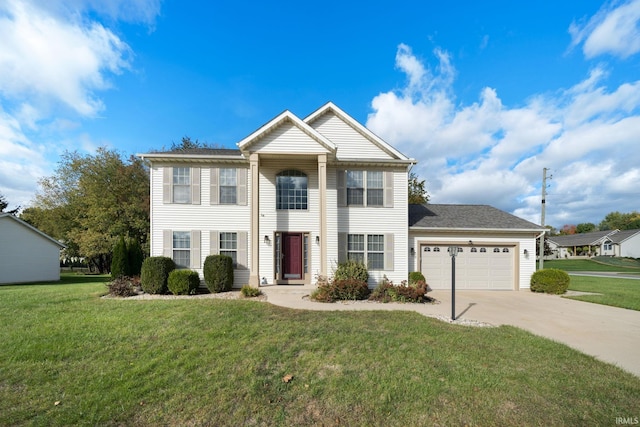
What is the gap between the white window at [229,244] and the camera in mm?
12188

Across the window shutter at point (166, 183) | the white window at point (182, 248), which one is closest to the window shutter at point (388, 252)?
the white window at point (182, 248)

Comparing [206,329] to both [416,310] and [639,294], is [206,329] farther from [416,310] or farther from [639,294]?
[639,294]

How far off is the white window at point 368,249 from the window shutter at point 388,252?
5.2 inches

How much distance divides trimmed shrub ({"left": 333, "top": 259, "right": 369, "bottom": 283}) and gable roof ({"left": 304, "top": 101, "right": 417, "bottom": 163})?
5220 millimetres

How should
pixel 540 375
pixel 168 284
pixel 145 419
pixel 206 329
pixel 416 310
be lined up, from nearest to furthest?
1. pixel 145 419
2. pixel 540 375
3. pixel 206 329
4. pixel 416 310
5. pixel 168 284

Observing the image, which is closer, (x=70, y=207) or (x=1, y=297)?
(x=1, y=297)

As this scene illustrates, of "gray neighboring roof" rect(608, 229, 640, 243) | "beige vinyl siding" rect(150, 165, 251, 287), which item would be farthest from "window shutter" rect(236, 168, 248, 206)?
"gray neighboring roof" rect(608, 229, 640, 243)

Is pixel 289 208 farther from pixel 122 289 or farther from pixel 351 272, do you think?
pixel 122 289

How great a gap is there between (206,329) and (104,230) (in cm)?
2690

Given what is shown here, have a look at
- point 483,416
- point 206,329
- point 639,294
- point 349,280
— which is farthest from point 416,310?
point 639,294

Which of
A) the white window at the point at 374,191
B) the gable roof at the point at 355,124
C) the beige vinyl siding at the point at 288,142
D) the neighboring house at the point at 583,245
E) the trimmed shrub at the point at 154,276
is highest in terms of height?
the gable roof at the point at 355,124

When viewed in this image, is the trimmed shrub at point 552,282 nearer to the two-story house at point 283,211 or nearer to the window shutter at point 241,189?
the two-story house at point 283,211

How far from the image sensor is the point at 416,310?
8539 mm

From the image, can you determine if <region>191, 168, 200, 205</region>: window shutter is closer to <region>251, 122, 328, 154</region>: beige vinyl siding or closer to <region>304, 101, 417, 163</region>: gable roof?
<region>251, 122, 328, 154</region>: beige vinyl siding
